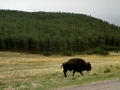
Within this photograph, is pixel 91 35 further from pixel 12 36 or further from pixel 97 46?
pixel 12 36

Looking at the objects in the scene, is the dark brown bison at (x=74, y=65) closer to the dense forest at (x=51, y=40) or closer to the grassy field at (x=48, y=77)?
the grassy field at (x=48, y=77)

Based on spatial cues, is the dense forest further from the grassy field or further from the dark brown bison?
the dark brown bison

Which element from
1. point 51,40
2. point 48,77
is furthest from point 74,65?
point 51,40

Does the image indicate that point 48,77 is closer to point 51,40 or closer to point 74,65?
point 74,65

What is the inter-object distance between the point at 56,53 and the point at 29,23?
64080 millimetres

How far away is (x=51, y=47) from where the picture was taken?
439 ft

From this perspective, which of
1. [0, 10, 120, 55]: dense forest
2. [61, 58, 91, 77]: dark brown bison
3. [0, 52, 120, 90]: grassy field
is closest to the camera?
[0, 52, 120, 90]: grassy field

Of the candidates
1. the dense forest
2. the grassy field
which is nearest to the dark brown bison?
the grassy field

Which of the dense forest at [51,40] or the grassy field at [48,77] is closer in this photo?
the grassy field at [48,77]

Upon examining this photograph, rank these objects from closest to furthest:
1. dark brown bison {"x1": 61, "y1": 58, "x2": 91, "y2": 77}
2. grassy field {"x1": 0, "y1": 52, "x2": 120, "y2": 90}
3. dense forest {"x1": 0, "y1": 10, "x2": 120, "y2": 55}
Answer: grassy field {"x1": 0, "y1": 52, "x2": 120, "y2": 90} < dark brown bison {"x1": 61, "y1": 58, "x2": 91, "y2": 77} < dense forest {"x1": 0, "y1": 10, "x2": 120, "y2": 55}

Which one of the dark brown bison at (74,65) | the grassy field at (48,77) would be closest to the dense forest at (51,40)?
the grassy field at (48,77)

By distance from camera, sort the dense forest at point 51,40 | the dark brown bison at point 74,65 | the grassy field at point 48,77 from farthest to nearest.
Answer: the dense forest at point 51,40 → the dark brown bison at point 74,65 → the grassy field at point 48,77

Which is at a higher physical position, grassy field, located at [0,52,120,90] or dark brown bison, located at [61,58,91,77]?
dark brown bison, located at [61,58,91,77]

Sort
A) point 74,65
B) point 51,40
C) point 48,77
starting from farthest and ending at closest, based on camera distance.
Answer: point 51,40 < point 74,65 < point 48,77
